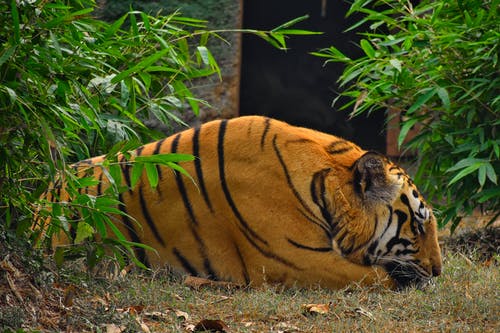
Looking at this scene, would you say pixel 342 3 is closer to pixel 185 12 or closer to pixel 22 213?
pixel 185 12

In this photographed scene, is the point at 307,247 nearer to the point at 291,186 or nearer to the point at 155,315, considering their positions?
the point at 291,186

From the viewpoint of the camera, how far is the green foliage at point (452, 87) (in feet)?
17.1

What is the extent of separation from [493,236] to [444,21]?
153 cm

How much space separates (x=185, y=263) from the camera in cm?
456

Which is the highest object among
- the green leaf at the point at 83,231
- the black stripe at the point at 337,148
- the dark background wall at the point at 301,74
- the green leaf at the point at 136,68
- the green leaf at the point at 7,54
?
the green leaf at the point at 7,54

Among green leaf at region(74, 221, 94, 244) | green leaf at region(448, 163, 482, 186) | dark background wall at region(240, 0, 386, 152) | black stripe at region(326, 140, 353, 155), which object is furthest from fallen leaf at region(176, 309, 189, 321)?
dark background wall at region(240, 0, 386, 152)

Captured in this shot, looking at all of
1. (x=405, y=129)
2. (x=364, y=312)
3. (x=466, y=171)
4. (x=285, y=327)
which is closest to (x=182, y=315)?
(x=285, y=327)

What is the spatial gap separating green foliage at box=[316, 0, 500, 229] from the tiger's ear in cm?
72

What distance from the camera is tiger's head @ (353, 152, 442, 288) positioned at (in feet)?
14.9

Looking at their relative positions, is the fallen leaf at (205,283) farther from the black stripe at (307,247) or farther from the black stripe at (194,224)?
the black stripe at (307,247)

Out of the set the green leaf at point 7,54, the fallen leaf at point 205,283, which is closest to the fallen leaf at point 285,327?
the fallen leaf at point 205,283

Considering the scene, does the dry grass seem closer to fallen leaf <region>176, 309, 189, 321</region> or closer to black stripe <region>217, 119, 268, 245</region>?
fallen leaf <region>176, 309, 189, 321</region>

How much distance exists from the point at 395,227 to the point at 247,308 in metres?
1.08

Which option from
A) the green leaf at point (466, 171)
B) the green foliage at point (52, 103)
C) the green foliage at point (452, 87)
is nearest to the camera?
the green foliage at point (52, 103)
